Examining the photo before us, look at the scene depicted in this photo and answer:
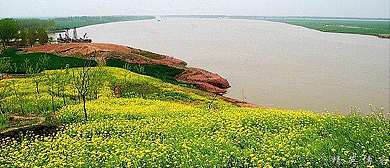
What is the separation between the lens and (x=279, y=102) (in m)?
25.5

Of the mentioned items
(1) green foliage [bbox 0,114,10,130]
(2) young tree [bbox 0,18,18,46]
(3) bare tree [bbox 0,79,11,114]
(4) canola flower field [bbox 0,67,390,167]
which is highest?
(2) young tree [bbox 0,18,18,46]

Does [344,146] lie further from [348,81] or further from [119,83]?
[348,81]

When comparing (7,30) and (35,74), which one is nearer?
(35,74)

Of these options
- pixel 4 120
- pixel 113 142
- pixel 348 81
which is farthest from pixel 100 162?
pixel 348 81

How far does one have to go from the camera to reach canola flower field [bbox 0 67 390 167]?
7.01 m

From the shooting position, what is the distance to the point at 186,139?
8898 millimetres

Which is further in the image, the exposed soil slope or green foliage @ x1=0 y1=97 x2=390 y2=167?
the exposed soil slope

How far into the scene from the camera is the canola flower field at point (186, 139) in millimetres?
7012

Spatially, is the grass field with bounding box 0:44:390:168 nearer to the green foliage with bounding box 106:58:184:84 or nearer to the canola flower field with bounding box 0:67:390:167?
the canola flower field with bounding box 0:67:390:167

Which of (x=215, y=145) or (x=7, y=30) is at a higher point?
(x=7, y=30)

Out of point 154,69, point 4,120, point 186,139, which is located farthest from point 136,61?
point 186,139

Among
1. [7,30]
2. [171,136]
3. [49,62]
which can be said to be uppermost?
[7,30]

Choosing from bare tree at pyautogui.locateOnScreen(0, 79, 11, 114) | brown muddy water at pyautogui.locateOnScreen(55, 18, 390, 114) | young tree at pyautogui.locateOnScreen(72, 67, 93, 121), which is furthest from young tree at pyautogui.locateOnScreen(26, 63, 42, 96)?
brown muddy water at pyautogui.locateOnScreen(55, 18, 390, 114)

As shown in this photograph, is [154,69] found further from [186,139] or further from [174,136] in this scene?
[186,139]
